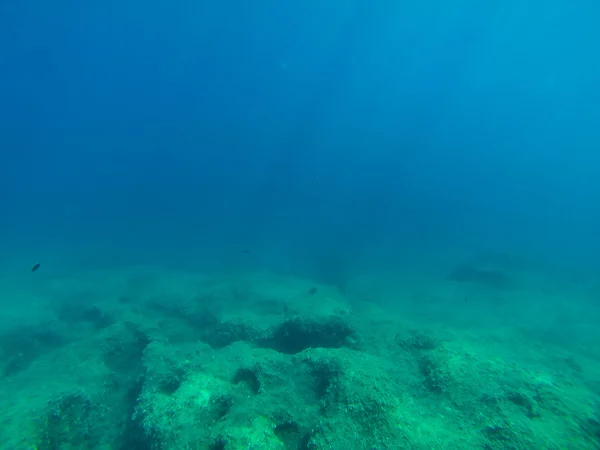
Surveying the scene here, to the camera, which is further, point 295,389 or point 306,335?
point 306,335

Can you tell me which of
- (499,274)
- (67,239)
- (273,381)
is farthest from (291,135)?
(273,381)

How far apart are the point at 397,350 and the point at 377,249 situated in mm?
22589

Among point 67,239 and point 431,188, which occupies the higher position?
point 431,188

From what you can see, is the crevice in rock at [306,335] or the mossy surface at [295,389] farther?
the crevice in rock at [306,335]

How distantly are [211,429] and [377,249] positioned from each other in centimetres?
2571

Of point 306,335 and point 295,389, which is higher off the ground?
point 295,389

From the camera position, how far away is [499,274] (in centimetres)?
1708

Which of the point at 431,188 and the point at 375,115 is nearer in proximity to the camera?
the point at 431,188

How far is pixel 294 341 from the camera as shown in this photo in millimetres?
7535

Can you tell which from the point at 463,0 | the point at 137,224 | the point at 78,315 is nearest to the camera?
the point at 78,315

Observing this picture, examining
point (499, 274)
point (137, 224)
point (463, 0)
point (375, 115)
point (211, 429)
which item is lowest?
point (137, 224)

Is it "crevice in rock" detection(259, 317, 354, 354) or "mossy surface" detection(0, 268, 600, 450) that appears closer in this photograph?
"mossy surface" detection(0, 268, 600, 450)

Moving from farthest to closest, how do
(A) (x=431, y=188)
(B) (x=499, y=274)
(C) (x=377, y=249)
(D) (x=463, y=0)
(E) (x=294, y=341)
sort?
(A) (x=431, y=188) < (D) (x=463, y=0) < (C) (x=377, y=249) < (B) (x=499, y=274) < (E) (x=294, y=341)

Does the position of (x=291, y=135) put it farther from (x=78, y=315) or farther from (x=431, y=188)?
(x=78, y=315)
